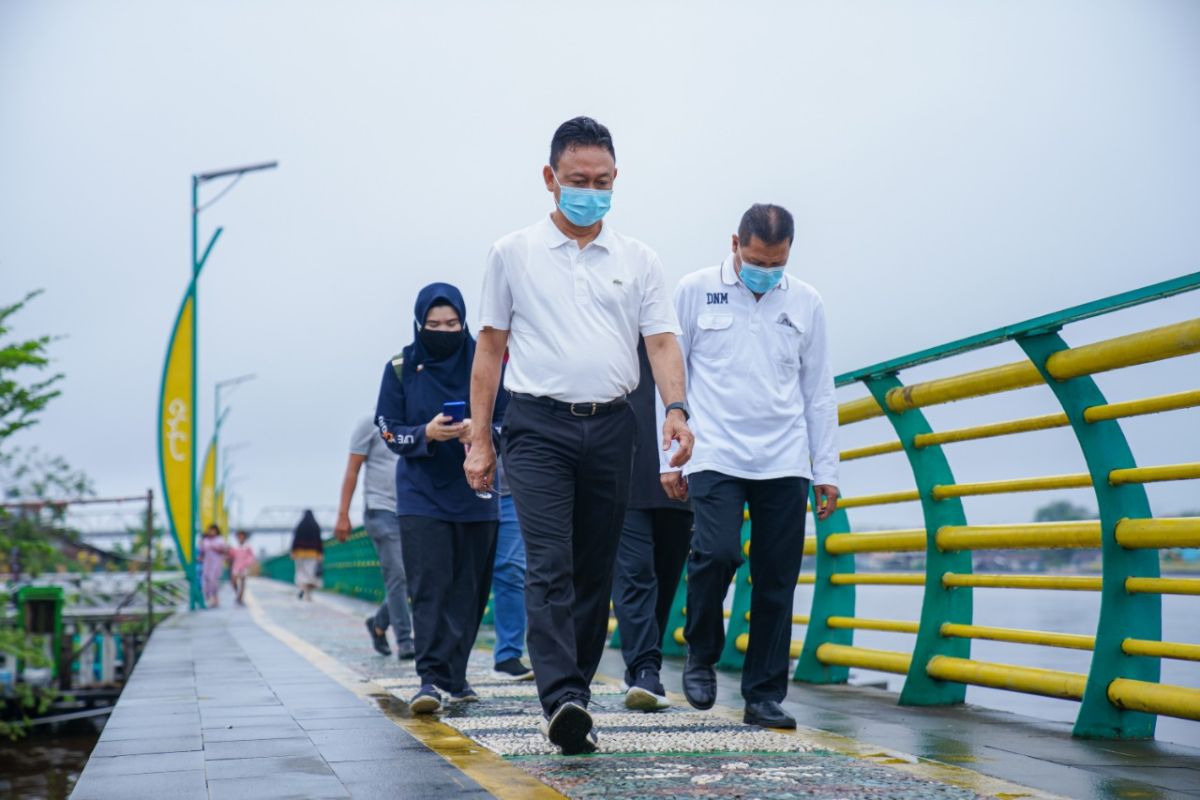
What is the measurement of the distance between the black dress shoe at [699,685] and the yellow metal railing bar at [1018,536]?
4.25ft

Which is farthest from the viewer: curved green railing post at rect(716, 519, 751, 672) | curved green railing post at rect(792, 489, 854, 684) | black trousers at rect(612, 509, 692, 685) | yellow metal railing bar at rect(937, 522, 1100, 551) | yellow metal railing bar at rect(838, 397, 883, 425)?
curved green railing post at rect(716, 519, 751, 672)

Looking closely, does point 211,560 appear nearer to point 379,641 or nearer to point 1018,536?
point 379,641

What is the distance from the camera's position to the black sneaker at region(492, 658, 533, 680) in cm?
788

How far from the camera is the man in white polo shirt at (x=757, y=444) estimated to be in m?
5.37

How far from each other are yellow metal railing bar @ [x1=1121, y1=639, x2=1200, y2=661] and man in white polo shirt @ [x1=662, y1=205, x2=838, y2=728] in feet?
3.75

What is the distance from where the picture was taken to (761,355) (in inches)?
215

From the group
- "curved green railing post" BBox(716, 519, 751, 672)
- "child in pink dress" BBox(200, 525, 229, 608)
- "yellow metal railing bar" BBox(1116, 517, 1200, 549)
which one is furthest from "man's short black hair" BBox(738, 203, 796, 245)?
"child in pink dress" BBox(200, 525, 229, 608)

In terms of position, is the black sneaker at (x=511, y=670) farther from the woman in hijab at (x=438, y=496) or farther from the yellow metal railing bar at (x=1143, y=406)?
the yellow metal railing bar at (x=1143, y=406)

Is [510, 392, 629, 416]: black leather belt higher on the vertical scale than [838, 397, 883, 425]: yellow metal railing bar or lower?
lower

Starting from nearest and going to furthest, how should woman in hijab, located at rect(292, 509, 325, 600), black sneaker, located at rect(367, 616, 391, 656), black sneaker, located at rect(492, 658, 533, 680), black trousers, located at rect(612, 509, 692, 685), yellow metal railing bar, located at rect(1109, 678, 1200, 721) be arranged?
yellow metal railing bar, located at rect(1109, 678, 1200, 721) < black trousers, located at rect(612, 509, 692, 685) < black sneaker, located at rect(492, 658, 533, 680) < black sneaker, located at rect(367, 616, 391, 656) < woman in hijab, located at rect(292, 509, 325, 600)

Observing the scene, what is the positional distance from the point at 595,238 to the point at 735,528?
122 centimetres

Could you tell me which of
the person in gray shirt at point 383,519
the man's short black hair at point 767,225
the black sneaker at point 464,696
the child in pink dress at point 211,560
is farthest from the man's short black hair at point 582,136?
the child in pink dress at point 211,560

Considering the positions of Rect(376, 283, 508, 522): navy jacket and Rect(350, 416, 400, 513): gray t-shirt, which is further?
Rect(350, 416, 400, 513): gray t-shirt

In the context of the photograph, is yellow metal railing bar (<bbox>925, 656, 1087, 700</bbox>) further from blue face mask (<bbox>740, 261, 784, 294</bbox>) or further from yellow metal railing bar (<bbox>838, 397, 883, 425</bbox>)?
blue face mask (<bbox>740, 261, 784, 294</bbox>)
